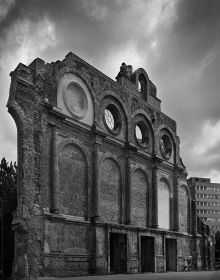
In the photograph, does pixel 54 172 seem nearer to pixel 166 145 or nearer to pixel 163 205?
pixel 163 205

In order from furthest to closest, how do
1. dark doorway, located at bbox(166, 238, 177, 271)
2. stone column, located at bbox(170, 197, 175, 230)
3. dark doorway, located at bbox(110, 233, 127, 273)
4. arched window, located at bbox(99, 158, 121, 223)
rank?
stone column, located at bbox(170, 197, 175, 230), dark doorway, located at bbox(166, 238, 177, 271), dark doorway, located at bbox(110, 233, 127, 273), arched window, located at bbox(99, 158, 121, 223)

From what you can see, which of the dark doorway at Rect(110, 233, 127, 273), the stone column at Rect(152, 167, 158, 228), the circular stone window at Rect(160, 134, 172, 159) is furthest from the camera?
the circular stone window at Rect(160, 134, 172, 159)

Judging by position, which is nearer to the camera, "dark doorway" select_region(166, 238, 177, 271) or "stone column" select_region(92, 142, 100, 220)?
"stone column" select_region(92, 142, 100, 220)

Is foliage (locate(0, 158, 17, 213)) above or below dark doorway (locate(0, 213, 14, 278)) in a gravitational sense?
above

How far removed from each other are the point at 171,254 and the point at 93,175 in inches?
464

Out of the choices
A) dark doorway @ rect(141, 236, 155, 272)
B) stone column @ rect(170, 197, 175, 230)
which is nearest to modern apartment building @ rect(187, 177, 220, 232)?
stone column @ rect(170, 197, 175, 230)

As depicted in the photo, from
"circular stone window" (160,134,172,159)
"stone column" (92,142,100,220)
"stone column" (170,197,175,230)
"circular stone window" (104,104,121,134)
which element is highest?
"circular stone window" (104,104,121,134)

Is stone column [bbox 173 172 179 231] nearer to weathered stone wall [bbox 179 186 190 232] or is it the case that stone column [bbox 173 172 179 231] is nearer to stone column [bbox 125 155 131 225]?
weathered stone wall [bbox 179 186 190 232]

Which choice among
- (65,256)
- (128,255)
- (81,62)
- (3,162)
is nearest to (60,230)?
(65,256)

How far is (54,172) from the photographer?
22594mm

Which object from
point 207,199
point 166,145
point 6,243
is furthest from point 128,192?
point 207,199

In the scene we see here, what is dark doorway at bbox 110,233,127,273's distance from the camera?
26.9 meters

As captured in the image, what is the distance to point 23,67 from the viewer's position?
73.3 feet

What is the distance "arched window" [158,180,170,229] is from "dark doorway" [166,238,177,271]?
1224mm
